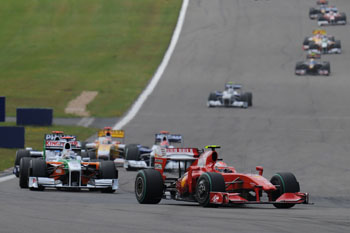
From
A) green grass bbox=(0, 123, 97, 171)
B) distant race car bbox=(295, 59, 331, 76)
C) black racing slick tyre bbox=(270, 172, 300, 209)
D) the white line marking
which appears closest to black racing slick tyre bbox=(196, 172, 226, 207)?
black racing slick tyre bbox=(270, 172, 300, 209)

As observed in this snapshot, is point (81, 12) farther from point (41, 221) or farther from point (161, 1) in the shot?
point (41, 221)

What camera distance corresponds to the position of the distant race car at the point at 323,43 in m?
70.0

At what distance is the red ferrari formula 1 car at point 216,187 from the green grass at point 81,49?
31491mm

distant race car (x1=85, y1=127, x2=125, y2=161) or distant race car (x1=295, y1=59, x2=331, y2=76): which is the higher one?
distant race car (x1=295, y1=59, x2=331, y2=76)

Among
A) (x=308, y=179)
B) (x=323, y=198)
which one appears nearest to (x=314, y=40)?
(x=308, y=179)

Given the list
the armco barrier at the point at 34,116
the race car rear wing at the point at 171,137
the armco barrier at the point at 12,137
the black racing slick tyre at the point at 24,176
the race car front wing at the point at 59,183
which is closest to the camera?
the race car front wing at the point at 59,183

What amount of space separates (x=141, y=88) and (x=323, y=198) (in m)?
39.0

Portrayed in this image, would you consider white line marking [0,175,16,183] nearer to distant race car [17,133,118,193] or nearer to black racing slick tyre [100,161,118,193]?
→ distant race car [17,133,118,193]

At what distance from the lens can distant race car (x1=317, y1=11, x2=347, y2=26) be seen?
81000 millimetres

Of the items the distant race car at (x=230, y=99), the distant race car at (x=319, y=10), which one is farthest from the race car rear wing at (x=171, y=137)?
the distant race car at (x=319, y=10)

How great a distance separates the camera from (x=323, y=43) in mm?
70375

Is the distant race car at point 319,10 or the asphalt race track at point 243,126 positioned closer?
the asphalt race track at point 243,126

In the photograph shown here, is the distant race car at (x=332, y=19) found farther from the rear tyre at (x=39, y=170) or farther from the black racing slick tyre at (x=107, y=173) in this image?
the rear tyre at (x=39, y=170)

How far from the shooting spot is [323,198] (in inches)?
861
